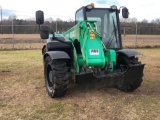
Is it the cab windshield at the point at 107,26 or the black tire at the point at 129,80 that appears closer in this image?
the black tire at the point at 129,80

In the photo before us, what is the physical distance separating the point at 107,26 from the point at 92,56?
4.65ft

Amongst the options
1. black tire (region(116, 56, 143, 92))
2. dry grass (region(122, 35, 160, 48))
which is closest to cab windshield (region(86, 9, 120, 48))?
black tire (region(116, 56, 143, 92))

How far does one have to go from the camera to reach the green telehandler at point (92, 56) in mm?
5324

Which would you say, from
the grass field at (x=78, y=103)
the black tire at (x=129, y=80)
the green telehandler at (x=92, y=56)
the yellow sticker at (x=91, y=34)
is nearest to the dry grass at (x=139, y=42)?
the grass field at (x=78, y=103)

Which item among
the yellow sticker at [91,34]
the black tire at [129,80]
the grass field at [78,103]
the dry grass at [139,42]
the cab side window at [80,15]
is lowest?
the grass field at [78,103]

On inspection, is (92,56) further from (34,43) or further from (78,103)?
(34,43)

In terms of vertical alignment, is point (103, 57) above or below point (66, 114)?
above

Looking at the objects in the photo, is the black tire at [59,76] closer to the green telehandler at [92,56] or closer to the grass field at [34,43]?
the green telehandler at [92,56]

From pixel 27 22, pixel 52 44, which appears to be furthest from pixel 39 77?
pixel 27 22

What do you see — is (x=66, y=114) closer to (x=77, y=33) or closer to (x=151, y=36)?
(x=77, y=33)

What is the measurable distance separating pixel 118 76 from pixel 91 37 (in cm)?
112

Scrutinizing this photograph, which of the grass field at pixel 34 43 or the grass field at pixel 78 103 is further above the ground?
the grass field at pixel 34 43

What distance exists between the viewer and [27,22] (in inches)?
1249

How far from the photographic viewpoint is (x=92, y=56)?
5547 mm
